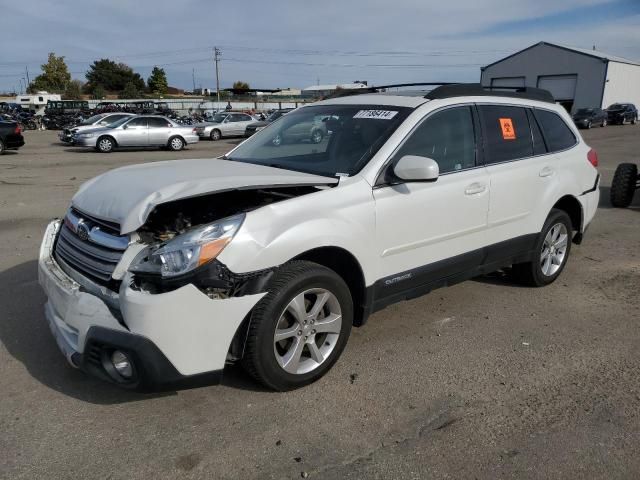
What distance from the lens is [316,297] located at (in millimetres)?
3213

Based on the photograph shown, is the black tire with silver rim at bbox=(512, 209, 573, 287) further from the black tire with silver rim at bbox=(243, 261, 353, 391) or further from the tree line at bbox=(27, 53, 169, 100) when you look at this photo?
the tree line at bbox=(27, 53, 169, 100)

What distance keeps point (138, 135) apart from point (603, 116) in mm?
34635

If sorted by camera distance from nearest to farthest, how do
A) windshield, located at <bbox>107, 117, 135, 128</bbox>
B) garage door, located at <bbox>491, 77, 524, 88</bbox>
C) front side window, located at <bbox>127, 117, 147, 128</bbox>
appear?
windshield, located at <bbox>107, 117, 135, 128</bbox>
front side window, located at <bbox>127, 117, 147, 128</bbox>
garage door, located at <bbox>491, 77, 524, 88</bbox>

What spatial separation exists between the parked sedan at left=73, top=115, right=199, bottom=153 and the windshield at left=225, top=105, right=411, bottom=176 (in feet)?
60.4

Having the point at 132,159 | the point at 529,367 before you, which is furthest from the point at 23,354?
the point at 132,159

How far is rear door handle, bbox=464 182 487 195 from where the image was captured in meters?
3.98

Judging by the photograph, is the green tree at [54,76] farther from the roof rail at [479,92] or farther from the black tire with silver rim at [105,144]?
the roof rail at [479,92]

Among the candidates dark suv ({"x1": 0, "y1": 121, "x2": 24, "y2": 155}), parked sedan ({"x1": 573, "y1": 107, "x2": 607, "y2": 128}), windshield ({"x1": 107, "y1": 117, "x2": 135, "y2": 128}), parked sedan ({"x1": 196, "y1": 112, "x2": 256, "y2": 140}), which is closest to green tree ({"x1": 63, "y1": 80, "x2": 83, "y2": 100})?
parked sedan ({"x1": 196, "y1": 112, "x2": 256, "y2": 140})

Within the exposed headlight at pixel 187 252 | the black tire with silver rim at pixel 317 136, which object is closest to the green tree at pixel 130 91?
the black tire with silver rim at pixel 317 136

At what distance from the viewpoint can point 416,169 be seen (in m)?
3.34

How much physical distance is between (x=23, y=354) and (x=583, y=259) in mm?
5756

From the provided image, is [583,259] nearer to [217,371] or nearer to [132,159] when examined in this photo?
[217,371]

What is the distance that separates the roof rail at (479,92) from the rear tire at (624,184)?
178 inches

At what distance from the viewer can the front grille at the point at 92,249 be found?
2896 millimetres
